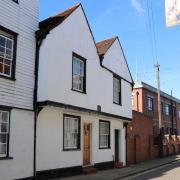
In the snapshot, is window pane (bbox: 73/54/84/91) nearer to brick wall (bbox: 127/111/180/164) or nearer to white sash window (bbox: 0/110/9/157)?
white sash window (bbox: 0/110/9/157)

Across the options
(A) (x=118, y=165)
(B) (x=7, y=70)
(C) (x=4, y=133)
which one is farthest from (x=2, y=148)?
(A) (x=118, y=165)

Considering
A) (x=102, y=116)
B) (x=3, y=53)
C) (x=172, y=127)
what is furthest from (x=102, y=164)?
(x=172, y=127)

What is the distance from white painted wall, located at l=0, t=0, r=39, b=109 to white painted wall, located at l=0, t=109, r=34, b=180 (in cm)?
48

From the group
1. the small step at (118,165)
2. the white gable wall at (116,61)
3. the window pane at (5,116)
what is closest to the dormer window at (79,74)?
the white gable wall at (116,61)

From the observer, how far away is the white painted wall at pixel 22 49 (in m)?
14.0

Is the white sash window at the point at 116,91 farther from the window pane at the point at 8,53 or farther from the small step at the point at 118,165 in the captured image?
the window pane at the point at 8,53

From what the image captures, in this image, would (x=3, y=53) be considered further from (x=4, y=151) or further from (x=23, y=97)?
(x=4, y=151)

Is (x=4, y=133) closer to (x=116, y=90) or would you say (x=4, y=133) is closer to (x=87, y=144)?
(x=87, y=144)

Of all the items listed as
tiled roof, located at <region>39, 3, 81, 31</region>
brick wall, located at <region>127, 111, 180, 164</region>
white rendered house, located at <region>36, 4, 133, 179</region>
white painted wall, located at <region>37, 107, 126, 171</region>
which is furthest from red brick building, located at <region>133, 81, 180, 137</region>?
tiled roof, located at <region>39, 3, 81, 31</region>

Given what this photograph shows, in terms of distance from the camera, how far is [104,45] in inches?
919

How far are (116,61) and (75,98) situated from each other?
22.3 feet

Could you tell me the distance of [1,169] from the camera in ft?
43.1

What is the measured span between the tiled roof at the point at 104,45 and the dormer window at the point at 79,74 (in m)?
3.02

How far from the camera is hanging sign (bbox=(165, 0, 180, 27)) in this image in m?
9.26
